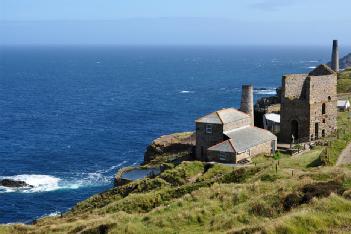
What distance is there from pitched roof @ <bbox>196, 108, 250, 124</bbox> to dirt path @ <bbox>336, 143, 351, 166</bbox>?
11.2 meters

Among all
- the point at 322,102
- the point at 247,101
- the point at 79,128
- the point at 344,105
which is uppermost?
the point at 322,102

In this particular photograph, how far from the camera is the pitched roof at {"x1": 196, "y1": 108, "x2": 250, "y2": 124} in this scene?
49031 mm

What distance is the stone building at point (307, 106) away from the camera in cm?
5109

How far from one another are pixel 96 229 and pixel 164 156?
104 feet

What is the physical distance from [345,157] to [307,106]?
11.7 m

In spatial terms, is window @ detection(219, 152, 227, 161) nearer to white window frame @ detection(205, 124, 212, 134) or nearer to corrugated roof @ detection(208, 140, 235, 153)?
corrugated roof @ detection(208, 140, 235, 153)

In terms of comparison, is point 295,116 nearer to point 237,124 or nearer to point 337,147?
point 237,124

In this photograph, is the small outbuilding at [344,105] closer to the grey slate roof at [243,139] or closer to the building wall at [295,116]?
the building wall at [295,116]

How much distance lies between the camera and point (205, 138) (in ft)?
163

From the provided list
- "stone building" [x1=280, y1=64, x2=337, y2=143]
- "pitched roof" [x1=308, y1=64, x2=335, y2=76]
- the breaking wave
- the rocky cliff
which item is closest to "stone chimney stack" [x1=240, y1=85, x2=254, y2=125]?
"stone building" [x1=280, y1=64, x2=337, y2=143]

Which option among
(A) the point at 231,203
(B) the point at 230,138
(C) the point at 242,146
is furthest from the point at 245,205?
(B) the point at 230,138

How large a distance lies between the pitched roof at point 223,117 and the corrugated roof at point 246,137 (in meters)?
1.10

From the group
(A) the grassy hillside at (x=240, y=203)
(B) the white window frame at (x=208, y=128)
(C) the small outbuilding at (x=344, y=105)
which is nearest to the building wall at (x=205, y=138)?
(B) the white window frame at (x=208, y=128)

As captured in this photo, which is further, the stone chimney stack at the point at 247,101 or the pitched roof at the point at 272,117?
the pitched roof at the point at 272,117
